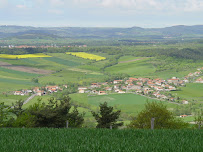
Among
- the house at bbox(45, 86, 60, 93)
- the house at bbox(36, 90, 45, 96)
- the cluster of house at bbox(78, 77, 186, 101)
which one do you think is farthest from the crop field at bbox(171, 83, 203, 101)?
the house at bbox(36, 90, 45, 96)

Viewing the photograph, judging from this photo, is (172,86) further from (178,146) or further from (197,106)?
(178,146)

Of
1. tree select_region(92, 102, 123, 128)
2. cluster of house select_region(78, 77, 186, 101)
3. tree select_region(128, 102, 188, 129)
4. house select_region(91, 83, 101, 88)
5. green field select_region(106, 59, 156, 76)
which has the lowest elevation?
cluster of house select_region(78, 77, 186, 101)

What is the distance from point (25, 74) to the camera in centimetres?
10712

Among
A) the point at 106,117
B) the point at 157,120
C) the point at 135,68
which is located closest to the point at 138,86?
the point at 135,68

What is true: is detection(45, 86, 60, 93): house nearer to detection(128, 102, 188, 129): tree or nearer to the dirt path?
the dirt path

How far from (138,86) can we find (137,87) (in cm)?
73

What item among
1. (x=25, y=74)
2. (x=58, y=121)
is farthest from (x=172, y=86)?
(x=58, y=121)

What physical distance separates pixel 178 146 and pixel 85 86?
86.1 metres

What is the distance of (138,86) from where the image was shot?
94125 millimetres

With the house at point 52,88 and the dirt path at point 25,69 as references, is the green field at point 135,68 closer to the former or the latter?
the dirt path at point 25,69

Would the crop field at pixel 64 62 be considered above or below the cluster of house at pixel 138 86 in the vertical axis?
above

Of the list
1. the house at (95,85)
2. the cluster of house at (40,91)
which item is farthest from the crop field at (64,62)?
the cluster of house at (40,91)

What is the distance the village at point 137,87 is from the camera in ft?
268

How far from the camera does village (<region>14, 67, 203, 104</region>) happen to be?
8168 cm
